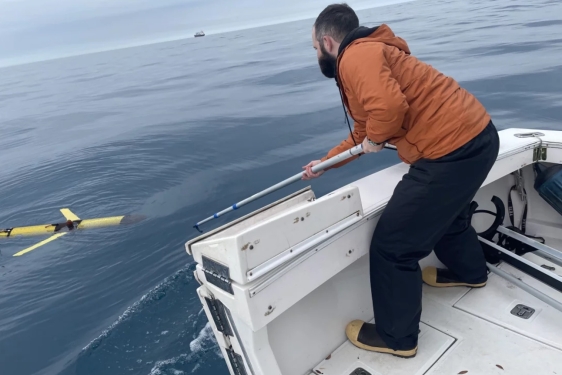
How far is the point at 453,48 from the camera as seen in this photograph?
18.7 metres

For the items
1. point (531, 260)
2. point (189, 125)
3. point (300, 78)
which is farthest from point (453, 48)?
point (531, 260)

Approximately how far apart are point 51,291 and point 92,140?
8.32 m

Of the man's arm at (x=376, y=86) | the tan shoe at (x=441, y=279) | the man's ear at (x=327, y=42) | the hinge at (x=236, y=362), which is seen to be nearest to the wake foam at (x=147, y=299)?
the hinge at (x=236, y=362)

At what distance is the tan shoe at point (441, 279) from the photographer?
10.5ft

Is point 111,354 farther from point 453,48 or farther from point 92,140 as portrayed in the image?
point 453,48

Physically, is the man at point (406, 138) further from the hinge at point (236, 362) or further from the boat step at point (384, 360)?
the hinge at point (236, 362)

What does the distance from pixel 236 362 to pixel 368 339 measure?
88 centimetres

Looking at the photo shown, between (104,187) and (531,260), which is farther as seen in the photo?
(104,187)

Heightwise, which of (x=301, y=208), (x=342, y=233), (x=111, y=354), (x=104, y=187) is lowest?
(x=111, y=354)

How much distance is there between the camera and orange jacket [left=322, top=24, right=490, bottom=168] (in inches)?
82.0

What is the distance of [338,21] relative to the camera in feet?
7.90

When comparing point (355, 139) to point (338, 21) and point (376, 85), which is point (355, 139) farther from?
point (376, 85)

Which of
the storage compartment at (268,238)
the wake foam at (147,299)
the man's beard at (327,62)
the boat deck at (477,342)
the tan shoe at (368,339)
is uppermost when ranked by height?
the man's beard at (327,62)

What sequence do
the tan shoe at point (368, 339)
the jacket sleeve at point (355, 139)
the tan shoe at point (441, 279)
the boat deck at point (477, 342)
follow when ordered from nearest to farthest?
the boat deck at point (477, 342) < the tan shoe at point (368, 339) < the jacket sleeve at point (355, 139) < the tan shoe at point (441, 279)
